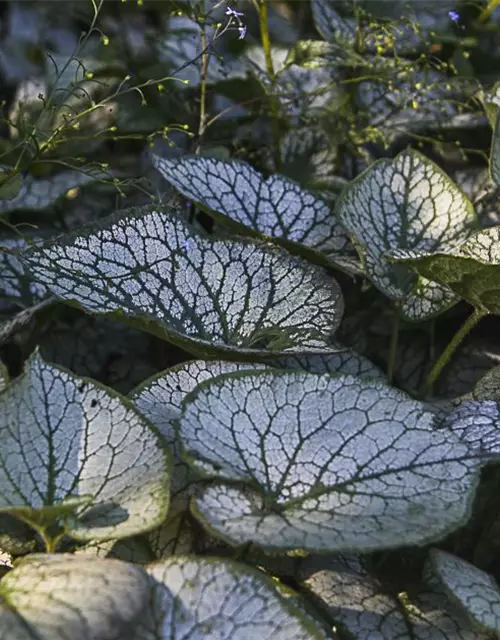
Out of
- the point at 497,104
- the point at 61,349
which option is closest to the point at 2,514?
the point at 61,349

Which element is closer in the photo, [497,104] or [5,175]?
[5,175]

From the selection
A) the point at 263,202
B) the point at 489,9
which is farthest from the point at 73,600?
the point at 489,9

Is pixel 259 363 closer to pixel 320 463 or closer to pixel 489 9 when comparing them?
pixel 320 463

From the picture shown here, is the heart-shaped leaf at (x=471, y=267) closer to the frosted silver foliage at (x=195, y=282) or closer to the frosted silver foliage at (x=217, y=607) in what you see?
the frosted silver foliage at (x=195, y=282)

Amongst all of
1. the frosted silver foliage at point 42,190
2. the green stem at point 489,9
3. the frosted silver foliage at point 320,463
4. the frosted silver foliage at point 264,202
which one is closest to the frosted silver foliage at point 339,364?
the frosted silver foliage at point 264,202

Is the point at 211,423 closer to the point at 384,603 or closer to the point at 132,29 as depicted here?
the point at 384,603

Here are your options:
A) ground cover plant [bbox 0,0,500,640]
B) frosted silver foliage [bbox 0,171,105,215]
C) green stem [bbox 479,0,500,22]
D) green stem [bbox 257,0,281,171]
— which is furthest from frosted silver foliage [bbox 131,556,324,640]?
green stem [bbox 479,0,500,22]
